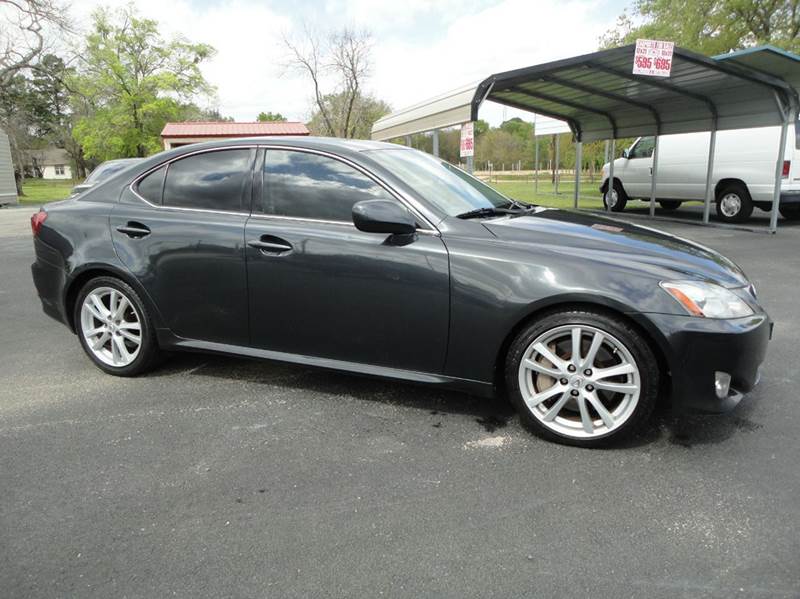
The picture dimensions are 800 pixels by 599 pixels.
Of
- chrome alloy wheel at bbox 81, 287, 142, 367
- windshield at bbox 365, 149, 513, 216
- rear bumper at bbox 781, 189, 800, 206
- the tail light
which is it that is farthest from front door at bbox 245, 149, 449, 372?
rear bumper at bbox 781, 189, 800, 206

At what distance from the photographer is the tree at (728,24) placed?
23.2m

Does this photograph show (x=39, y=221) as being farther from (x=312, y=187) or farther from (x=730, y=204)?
(x=730, y=204)

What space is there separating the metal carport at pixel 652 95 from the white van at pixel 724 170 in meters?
0.66

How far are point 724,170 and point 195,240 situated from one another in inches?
527

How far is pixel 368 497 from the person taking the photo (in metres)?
2.50

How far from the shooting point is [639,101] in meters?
13.2

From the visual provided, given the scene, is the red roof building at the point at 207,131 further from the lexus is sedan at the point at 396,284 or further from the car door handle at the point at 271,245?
Result: the car door handle at the point at 271,245

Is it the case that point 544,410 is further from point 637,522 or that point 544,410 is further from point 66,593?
point 66,593

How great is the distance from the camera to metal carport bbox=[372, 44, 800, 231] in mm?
10148

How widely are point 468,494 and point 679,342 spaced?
1182 mm

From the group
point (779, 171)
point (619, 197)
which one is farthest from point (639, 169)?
point (779, 171)

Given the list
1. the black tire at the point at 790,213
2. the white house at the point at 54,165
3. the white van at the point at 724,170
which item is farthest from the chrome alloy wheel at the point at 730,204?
the white house at the point at 54,165

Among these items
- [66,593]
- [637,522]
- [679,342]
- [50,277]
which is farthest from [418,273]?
[50,277]

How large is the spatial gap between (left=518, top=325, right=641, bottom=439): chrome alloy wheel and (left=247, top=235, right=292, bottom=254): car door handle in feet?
4.69
